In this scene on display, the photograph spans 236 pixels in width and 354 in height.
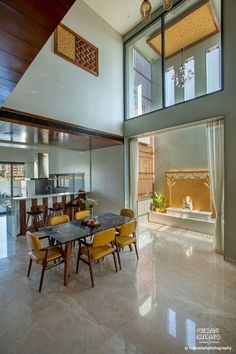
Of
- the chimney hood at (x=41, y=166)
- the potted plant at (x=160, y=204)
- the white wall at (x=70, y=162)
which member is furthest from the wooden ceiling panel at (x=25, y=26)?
the chimney hood at (x=41, y=166)

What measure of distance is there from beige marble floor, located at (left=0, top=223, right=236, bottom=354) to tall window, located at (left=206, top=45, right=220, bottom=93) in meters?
3.39

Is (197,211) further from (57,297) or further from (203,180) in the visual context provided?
(57,297)

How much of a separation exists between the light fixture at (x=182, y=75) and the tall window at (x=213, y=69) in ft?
1.41

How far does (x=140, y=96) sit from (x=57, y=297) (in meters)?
4.95

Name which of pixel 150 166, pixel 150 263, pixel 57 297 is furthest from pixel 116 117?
pixel 57 297

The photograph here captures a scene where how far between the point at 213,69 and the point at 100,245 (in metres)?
4.07

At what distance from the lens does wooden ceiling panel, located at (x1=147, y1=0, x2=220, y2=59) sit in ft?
13.2

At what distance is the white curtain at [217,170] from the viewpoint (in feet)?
11.4

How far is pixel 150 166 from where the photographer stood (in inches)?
255

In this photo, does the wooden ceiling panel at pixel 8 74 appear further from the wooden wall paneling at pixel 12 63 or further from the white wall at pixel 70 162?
the white wall at pixel 70 162

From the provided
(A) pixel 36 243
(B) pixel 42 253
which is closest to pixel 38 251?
(B) pixel 42 253

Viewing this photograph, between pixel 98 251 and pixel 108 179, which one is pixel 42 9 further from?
pixel 108 179

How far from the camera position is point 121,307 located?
6.87ft

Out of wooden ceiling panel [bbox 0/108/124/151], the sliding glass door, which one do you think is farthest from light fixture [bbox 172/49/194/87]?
the sliding glass door
